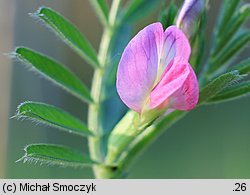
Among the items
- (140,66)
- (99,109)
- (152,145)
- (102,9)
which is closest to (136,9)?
(102,9)

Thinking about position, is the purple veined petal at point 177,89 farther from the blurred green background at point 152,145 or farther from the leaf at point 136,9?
the blurred green background at point 152,145

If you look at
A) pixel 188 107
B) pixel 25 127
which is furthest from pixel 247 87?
pixel 25 127

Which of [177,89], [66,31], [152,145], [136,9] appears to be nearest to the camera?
[177,89]

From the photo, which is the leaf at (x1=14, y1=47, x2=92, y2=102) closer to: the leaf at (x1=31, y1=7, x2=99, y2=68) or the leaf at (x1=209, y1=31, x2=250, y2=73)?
the leaf at (x1=31, y1=7, x2=99, y2=68)

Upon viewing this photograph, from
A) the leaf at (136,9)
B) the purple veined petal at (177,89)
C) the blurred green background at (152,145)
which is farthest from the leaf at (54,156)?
the blurred green background at (152,145)

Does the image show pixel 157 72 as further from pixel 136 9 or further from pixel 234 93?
pixel 136 9

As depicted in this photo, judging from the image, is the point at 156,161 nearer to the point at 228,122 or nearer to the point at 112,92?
the point at 228,122
